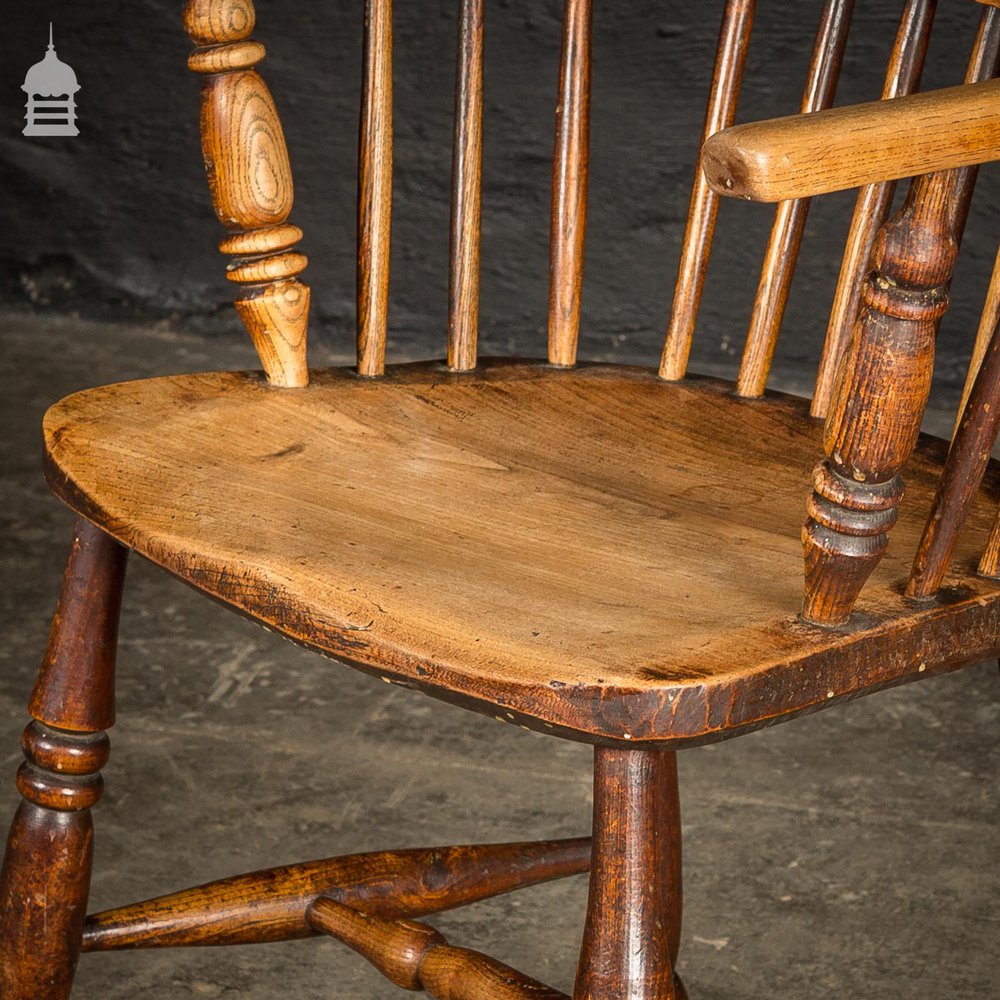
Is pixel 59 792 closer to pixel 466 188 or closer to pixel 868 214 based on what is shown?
pixel 466 188

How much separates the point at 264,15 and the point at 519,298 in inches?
25.2

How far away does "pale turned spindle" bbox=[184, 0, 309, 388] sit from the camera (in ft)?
3.13

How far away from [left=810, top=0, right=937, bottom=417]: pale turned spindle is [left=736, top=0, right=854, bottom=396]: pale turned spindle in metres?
0.03

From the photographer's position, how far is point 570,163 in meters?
1.06

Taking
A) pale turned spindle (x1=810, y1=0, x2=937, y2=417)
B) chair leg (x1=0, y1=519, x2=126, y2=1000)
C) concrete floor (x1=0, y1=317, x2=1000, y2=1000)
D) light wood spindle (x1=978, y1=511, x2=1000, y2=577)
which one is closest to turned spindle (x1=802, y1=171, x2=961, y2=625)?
light wood spindle (x1=978, y1=511, x2=1000, y2=577)

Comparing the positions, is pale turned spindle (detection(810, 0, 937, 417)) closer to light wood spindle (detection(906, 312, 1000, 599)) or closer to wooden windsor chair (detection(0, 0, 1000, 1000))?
wooden windsor chair (detection(0, 0, 1000, 1000))

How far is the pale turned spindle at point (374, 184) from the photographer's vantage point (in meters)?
1.00

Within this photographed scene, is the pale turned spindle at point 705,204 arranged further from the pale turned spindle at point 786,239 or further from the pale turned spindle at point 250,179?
the pale turned spindle at point 250,179

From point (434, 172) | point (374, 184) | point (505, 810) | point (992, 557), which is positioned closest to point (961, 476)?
point (992, 557)

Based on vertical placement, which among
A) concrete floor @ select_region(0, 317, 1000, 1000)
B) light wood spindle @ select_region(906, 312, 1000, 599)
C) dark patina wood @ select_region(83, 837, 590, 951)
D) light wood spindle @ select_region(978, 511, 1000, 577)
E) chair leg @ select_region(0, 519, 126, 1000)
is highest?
light wood spindle @ select_region(906, 312, 1000, 599)

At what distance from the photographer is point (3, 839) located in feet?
4.42

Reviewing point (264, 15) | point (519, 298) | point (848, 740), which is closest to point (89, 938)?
point (848, 740)

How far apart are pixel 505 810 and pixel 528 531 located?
71 centimetres

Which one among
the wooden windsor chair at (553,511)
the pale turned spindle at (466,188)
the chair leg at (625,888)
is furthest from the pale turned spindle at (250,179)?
the chair leg at (625,888)
